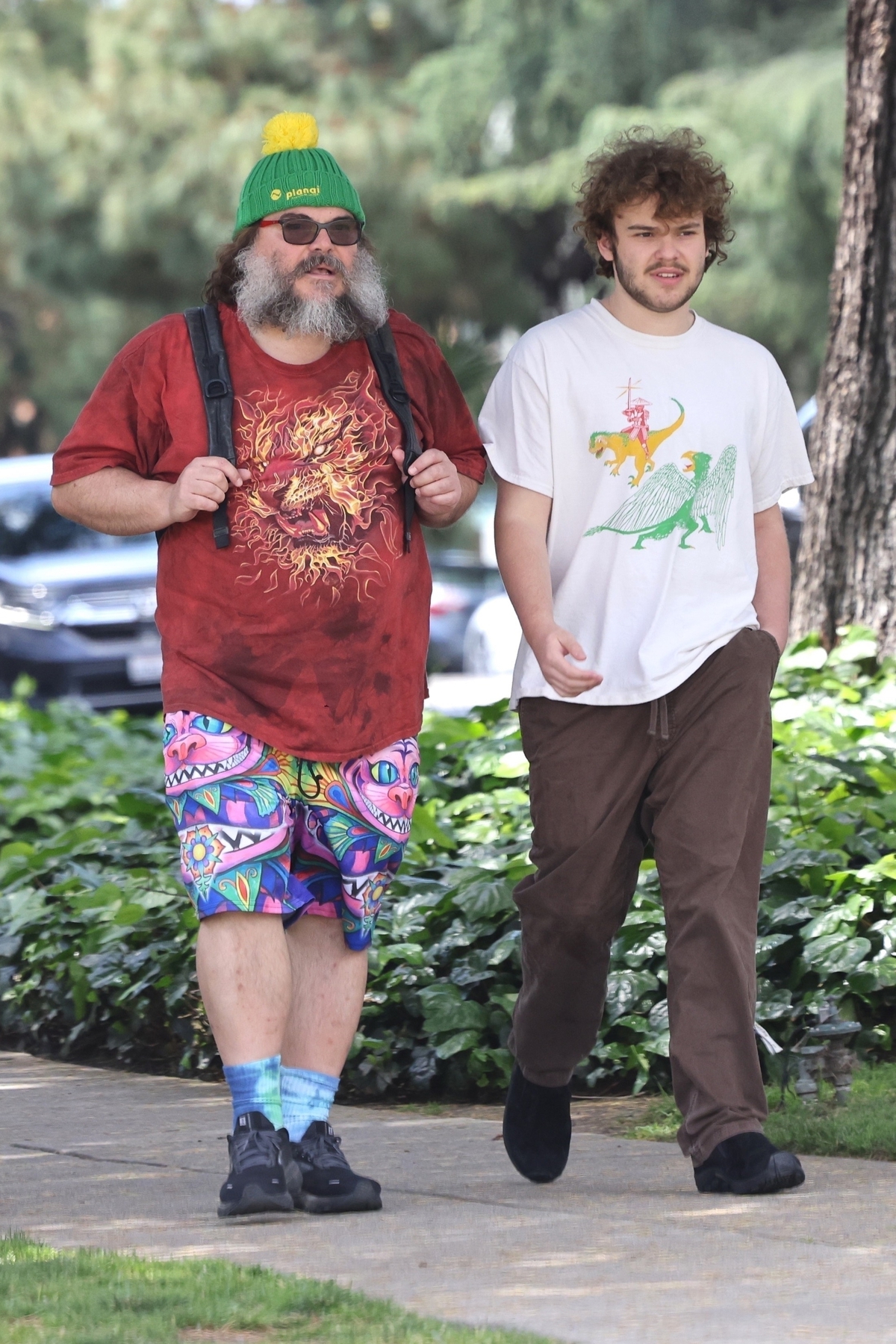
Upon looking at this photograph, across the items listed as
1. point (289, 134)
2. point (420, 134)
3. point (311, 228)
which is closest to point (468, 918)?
point (311, 228)

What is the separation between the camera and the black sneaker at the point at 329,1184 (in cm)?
388

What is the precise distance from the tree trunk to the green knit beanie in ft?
12.0

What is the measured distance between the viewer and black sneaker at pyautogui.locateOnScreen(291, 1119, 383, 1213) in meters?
3.88

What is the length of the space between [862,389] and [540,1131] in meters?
4.01

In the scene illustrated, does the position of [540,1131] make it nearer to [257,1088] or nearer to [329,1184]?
[329,1184]


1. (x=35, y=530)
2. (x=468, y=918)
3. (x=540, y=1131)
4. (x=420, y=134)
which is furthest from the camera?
(x=420, y=134)

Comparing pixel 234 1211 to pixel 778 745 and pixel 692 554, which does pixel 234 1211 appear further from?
pixel 778 745

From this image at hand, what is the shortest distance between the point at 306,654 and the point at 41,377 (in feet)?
94.3

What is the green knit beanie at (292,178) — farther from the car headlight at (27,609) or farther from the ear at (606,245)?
the car headlight at (27,609)

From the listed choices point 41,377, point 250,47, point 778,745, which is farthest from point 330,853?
point 41,377

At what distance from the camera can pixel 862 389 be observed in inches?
294

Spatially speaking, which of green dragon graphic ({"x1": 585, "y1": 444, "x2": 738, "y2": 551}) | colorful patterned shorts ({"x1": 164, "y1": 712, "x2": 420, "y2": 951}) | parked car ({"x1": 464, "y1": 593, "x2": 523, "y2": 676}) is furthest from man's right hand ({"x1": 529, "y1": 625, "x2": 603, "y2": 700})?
parked car ({"x1": 464, "y1": 593, "x2": 523, "y2": 676})

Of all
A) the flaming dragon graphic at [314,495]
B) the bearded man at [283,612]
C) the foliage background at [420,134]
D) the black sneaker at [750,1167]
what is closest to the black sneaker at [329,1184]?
the bearded man at [283,612]

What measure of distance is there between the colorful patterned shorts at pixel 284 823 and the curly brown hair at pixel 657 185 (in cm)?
109
